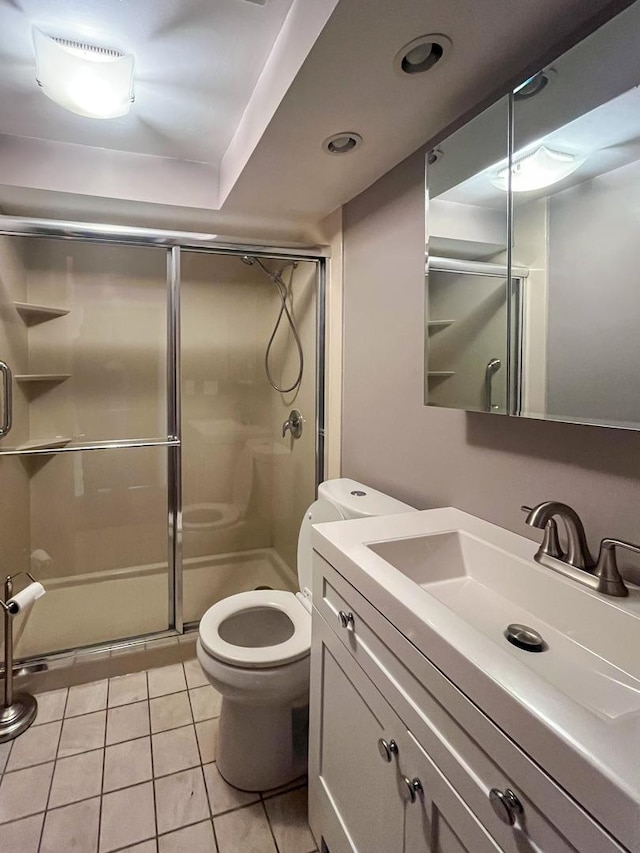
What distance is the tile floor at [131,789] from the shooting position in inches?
52.2

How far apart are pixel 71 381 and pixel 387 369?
5.95ft

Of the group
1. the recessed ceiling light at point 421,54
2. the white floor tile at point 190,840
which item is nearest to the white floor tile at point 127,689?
the white floor tile at point 190,840

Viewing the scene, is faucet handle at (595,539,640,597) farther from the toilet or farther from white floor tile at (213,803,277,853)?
white floor tile at (213,803,277,853)

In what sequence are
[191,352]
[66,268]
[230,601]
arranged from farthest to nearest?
[191,352], [66,268], [230,601]

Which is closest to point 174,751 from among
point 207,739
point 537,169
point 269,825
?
point 207,739

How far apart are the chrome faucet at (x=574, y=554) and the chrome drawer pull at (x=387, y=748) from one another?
0.49 m

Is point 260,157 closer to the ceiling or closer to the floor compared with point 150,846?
closer to the ceiling

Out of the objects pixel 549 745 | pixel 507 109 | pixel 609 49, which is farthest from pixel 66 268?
pixel 549 745

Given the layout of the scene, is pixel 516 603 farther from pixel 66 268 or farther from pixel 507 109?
pixel 66 268

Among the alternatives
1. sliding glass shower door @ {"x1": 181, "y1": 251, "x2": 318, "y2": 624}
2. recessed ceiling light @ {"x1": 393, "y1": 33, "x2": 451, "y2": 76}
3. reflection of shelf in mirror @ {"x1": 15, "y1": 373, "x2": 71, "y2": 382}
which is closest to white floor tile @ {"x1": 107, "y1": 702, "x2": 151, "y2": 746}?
sliding glass shower door @ {"x1": 181, "y1": 251, "x2": 318, "y2": 624}

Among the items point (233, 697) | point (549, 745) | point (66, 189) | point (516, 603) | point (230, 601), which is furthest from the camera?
point (66, 189)

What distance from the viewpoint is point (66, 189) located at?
1.91m

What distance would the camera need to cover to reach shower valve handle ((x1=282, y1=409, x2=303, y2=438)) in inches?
103

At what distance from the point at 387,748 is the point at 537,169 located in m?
1.31
